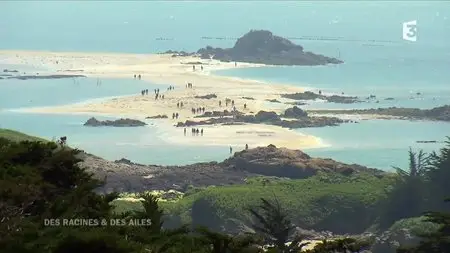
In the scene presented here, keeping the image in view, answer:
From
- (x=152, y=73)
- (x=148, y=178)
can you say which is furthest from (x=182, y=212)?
(x=152, y=73)

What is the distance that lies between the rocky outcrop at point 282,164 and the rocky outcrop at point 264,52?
64473 mm

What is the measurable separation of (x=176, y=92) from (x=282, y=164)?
3394 cm

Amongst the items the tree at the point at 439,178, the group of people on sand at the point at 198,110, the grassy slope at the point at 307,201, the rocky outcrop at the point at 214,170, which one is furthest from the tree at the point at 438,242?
the group of people on sand at the point at 198,110

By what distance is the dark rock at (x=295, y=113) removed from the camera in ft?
218

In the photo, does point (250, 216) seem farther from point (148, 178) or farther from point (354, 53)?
point (354, 53)

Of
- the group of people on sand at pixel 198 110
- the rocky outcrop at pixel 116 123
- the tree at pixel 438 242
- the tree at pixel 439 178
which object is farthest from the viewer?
the group of people on sand at pixel 198 110

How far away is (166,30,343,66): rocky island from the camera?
112m

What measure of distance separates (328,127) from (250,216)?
30.1m

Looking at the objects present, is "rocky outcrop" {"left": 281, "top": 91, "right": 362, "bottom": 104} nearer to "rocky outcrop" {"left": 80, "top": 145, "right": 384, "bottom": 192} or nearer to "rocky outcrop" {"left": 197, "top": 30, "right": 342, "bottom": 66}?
"rocky outcrop" {"left": 80, "top": 145, "right": 384, "bottom": 192}

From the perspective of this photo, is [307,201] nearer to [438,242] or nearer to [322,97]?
[438,242]

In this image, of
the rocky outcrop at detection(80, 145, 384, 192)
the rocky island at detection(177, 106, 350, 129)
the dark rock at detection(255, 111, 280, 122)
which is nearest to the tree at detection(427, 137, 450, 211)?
the rocky outcrop at detection(80, 145, 384, 192)

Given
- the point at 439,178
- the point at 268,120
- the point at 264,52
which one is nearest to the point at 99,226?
the point at 439,178

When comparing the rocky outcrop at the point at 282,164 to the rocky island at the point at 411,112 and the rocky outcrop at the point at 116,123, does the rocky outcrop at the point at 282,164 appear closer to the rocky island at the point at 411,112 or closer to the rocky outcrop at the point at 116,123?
Answer: the rocky outcrop at the point at 116,123

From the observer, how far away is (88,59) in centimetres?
11156
